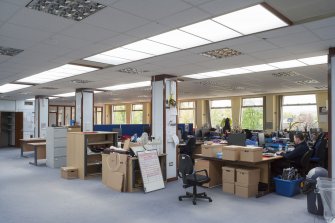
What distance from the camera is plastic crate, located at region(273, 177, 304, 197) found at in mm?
5406

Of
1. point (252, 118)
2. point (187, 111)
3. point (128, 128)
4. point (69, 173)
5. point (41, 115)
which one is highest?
point (187, 111)

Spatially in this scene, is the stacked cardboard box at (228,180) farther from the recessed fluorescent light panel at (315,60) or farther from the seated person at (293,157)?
the recessed fluorescent light panel at (315,60)

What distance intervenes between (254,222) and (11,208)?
3932mm

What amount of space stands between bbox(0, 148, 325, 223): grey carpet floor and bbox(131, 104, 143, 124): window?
12683 mm

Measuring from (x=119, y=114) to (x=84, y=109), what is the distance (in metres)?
10.9

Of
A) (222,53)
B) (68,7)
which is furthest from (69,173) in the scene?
(68,7)

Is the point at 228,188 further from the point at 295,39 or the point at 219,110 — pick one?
the point at 219,110

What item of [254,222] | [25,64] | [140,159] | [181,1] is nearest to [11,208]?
[140,159]

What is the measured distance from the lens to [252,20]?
322cm

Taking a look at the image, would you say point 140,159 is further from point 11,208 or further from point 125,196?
point 11,208

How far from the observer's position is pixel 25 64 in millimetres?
5727

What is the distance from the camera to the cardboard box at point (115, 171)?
581 centimetres

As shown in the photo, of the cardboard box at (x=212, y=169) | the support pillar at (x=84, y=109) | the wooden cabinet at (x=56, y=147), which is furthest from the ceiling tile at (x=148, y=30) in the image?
the support pillar at (x=84, y=109)

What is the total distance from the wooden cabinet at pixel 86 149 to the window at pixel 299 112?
27.3 ft
